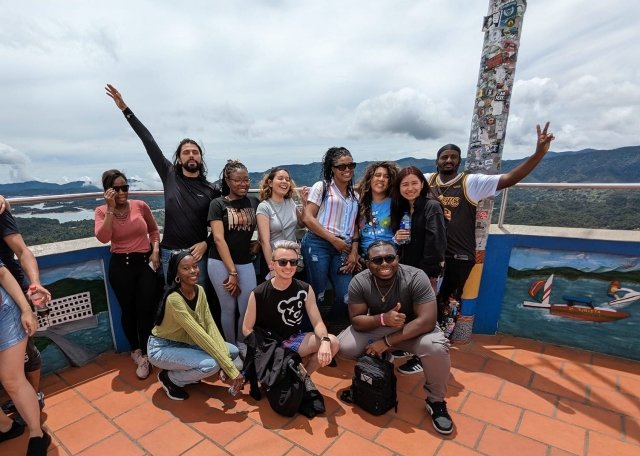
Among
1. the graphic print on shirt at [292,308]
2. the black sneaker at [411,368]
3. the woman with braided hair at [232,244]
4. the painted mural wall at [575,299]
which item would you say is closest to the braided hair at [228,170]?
the woman with braided hair at [232,244]

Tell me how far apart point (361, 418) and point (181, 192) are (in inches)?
92.4

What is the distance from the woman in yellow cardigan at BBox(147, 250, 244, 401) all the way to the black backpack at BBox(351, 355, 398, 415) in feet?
2.94

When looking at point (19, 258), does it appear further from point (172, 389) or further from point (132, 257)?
point (172, 389)

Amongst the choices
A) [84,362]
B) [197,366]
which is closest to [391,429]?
[197,366]

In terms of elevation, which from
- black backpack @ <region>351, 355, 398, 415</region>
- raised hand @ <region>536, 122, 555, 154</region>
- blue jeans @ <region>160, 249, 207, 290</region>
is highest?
A: raised hand @ <region>536, 122, 555, 154</region>

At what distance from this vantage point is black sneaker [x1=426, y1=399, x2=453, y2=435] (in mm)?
2207

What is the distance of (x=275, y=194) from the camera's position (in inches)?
120

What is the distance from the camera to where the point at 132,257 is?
2.82m

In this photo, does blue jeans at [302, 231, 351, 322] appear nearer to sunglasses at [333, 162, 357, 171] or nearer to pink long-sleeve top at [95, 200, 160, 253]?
sunglasses at [333, 162, 357, 171]

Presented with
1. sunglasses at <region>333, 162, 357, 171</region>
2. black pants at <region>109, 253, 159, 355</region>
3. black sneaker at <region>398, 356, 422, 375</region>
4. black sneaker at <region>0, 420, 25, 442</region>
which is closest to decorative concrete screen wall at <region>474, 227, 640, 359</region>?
black sneaker at <region>398, 356, 422, 375</region>

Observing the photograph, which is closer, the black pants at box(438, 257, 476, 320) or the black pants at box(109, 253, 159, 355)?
the black pants at box(109, 253, 159, 355)

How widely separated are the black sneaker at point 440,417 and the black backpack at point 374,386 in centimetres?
26

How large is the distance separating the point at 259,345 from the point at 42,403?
67.7 inches

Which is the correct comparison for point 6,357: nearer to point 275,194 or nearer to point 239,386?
point 239,386
